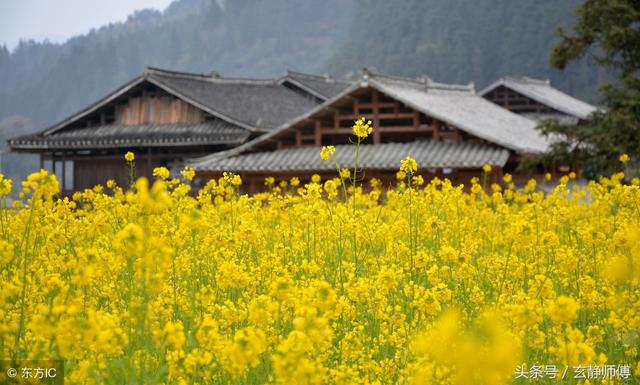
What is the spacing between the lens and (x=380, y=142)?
19828 mm

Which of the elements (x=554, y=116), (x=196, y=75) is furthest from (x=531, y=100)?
(x=196, y=75)

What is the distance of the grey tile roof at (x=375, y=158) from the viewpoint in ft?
56.8

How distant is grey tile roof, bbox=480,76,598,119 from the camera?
112 feet

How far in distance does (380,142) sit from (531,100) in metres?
18.0

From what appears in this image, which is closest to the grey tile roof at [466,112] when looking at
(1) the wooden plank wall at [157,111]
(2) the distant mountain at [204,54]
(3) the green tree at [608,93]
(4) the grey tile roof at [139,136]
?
(3) the green tree at [608,93]

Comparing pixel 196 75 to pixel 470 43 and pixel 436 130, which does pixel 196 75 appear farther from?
pixel 470 43

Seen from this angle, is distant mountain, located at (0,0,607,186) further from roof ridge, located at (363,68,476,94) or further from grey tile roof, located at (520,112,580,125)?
roof ridge, located at (363,68,476,94)

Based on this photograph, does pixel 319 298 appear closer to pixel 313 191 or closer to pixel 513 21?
pixel 313 191

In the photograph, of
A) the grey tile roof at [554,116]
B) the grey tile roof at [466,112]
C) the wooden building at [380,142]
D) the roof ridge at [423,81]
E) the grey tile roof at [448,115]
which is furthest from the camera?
the grey tile roof at [554,116]

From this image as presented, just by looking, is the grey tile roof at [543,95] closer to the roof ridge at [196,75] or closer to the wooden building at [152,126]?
the roof ridge at [196,75]

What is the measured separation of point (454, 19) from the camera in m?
58.4

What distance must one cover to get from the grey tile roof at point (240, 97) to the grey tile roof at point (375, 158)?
329 centimetres

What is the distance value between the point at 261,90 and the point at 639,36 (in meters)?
15.6

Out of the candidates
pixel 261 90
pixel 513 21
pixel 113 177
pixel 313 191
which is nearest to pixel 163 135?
pixel 113 177
